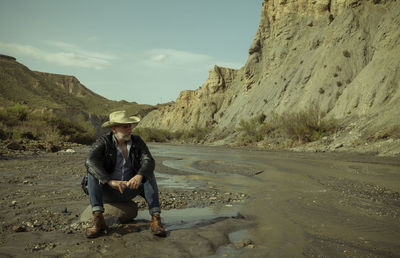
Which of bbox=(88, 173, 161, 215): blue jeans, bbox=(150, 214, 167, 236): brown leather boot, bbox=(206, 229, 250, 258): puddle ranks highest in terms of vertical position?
bbox=(88, 173, 161, 215): blue jeans

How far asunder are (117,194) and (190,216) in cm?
120

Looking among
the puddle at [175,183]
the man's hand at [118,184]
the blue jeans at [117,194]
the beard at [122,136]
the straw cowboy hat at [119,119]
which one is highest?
the straw cowboy hat at [119,119]

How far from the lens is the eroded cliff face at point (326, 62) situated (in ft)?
80.3

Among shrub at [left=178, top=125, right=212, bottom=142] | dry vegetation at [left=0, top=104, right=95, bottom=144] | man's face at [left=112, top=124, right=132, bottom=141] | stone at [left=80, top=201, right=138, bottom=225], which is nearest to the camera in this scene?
man's face at [left=112, top=124, right=132, bottom=141]

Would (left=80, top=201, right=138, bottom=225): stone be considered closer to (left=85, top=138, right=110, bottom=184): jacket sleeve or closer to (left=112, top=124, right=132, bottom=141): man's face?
(left=85, top=138, right=110, bottom=184): jacket sleeve

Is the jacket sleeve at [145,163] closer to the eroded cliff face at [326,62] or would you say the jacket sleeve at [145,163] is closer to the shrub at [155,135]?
the eroded cliff face at [326,62]

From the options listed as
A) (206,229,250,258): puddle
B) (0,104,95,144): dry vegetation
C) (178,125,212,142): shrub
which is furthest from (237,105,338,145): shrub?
(206,229,250,258): puddle

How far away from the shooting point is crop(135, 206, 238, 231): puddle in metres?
4.46

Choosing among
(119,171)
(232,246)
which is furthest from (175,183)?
(232,246)

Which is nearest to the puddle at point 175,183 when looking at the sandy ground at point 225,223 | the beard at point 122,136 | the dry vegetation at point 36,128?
the sandy ground at point 225,223

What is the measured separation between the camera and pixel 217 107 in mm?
67438

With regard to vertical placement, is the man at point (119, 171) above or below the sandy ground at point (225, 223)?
above

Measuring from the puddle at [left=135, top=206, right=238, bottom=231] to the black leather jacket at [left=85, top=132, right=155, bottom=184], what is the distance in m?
0.85

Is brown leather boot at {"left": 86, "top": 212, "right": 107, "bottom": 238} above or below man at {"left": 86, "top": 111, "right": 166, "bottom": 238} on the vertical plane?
below
